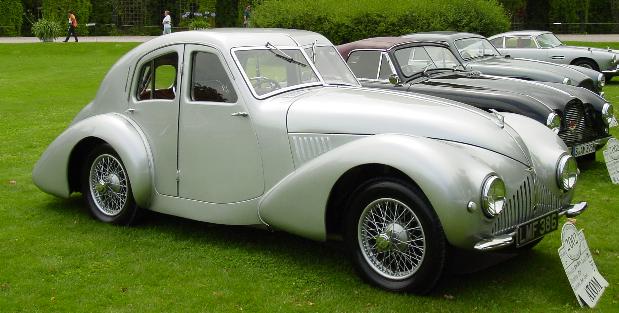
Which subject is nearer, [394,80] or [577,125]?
[577,125]

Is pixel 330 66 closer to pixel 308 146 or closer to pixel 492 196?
pixel 308 146

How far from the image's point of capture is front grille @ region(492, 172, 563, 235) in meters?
5.02

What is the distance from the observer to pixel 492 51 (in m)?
14.2

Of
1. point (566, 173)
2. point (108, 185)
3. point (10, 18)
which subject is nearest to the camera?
point (566, 173)

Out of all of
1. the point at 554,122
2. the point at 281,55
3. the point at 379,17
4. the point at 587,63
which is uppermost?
the point at 379,17

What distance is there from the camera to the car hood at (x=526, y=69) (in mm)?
12859

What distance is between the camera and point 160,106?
Answer: 6.61 m

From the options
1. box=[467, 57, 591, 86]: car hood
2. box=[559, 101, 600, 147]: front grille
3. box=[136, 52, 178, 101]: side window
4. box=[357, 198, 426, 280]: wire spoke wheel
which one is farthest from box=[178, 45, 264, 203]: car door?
box=[467, 57, 591, 86]: car hood

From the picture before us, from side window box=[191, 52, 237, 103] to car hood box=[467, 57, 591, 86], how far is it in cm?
725

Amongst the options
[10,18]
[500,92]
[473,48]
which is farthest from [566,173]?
[10,18]

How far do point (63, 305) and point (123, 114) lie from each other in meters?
2.36

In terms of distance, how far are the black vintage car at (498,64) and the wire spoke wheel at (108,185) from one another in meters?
7.05

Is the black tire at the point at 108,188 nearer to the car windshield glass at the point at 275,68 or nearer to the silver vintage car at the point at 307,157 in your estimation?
the silver vintage car at the point at 307,157

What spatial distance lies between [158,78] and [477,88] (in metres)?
4.66
